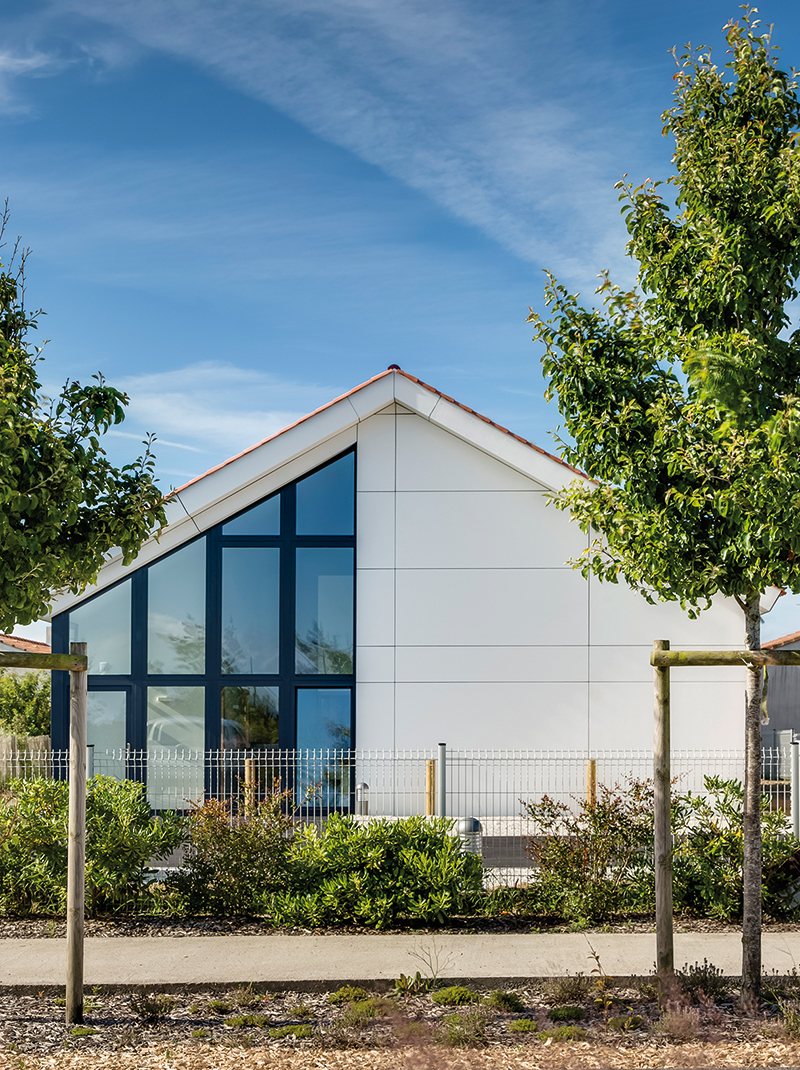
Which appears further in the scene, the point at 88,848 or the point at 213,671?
the point at 213,671

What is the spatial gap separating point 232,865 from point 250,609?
652 cm

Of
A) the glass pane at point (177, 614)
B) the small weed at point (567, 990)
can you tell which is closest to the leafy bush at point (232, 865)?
the small weed at point (567, 990)

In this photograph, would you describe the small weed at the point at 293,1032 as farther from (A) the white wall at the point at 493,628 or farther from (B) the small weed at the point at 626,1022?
(A) the white wall at the point at 493,628

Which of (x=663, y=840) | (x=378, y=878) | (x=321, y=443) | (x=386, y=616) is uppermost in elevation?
(x=321, y=443)

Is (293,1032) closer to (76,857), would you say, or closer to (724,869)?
(76,857)

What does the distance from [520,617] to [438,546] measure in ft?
5.67

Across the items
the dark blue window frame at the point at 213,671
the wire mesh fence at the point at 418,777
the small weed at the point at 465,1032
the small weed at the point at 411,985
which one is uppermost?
the dark blue window frame at the point at 213,671

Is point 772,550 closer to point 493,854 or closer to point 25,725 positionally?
point 493,854

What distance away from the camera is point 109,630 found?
15.1 m

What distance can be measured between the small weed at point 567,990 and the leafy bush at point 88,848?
4206 millimetres

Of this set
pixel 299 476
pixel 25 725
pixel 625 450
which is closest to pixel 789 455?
pixel 625 450

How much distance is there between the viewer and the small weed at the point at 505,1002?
20.8ft

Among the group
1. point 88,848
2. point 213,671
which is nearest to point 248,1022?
point 88,848

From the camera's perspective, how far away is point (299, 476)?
50.1 feet
